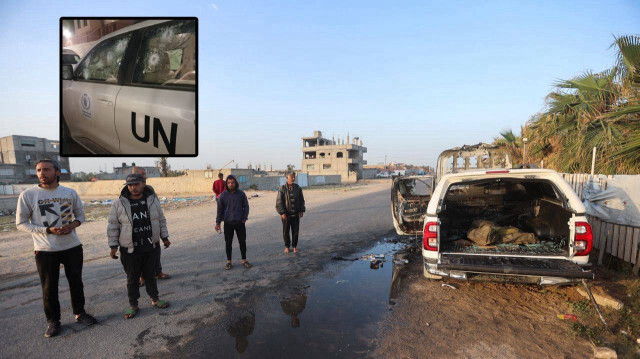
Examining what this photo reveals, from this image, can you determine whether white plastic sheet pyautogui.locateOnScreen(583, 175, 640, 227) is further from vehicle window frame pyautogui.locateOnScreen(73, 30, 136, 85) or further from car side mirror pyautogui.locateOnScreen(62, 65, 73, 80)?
car side mirror pyautogui.locateOnScreen(62, 65, 73, 80)

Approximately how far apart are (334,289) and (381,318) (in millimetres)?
1035

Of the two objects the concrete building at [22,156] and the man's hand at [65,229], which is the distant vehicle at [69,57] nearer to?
the man's hand at [65,229]

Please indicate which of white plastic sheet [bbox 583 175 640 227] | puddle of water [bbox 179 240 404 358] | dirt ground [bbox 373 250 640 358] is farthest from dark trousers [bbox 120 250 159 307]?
white plastic sheet [bbox 583 175 640 227]

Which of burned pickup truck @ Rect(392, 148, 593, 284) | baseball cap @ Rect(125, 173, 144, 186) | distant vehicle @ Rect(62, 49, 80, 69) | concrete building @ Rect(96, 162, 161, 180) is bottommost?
concrete building @ Rect(96, 162, 161, 180)

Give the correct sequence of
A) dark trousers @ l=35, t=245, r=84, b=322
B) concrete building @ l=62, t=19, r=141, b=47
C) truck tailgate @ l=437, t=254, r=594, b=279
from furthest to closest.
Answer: truck tailgate @ l=437, t=254, r=594, b=279 → dark trousers @ l=35, t=245, r=84, b=322 → concrete building @ l=62, t=19, r=141, b=47

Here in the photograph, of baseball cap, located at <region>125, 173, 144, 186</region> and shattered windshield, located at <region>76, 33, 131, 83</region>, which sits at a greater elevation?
shattered windshield, located at <region>76, 33, 131, 83</region>

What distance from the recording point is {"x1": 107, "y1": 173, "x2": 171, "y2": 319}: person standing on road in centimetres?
353

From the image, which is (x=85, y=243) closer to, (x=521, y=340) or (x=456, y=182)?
(x=456, y=182)

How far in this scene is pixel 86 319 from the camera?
3.35 metres

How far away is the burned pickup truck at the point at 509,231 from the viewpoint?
3.48 meters

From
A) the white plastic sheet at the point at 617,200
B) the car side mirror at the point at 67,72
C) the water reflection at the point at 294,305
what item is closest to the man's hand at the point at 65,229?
the car side mirror at the point at 67,72

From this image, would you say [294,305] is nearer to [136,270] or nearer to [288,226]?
[136,270]

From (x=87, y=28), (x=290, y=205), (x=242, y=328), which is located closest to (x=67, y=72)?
(x=87, y=28)

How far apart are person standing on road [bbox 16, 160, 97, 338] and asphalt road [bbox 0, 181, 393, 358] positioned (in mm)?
225
